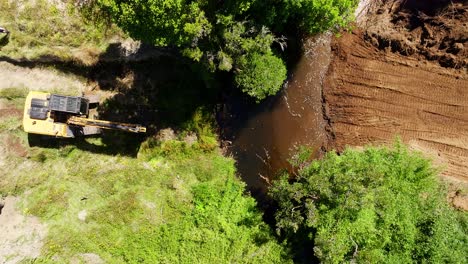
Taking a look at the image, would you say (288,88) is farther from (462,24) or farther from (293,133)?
(462,24)

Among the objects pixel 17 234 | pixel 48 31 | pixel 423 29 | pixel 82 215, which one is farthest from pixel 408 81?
pixel 17 234

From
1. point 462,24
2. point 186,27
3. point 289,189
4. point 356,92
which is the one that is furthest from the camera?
point 356,92

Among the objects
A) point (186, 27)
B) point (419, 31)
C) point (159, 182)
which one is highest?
point (419, 31)

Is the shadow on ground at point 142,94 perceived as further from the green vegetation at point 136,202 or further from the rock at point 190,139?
the rock at point 190,139

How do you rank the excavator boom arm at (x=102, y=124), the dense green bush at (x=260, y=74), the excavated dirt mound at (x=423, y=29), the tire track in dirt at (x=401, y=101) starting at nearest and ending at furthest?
1. the dense green bush at (x=260, y=74)
2. the excavator boom arm at (x=102, y=124)
3. the excavated dirt mound at (x=423, y=29)
4. the tire track in dirt at (x=401, y=101)

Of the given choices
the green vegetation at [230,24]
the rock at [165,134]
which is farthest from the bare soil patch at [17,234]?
the green vegetation at [230,24]

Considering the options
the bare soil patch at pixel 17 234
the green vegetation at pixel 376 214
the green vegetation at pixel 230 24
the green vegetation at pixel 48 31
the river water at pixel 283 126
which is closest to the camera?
the green vegetation at pixel 230 24

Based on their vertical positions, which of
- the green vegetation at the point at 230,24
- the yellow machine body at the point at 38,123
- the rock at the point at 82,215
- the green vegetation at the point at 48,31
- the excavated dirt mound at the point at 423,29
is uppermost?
the excavated dirt mound at the point at 423,29

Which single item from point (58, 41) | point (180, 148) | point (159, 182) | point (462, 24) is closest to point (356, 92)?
point (462, 24)
